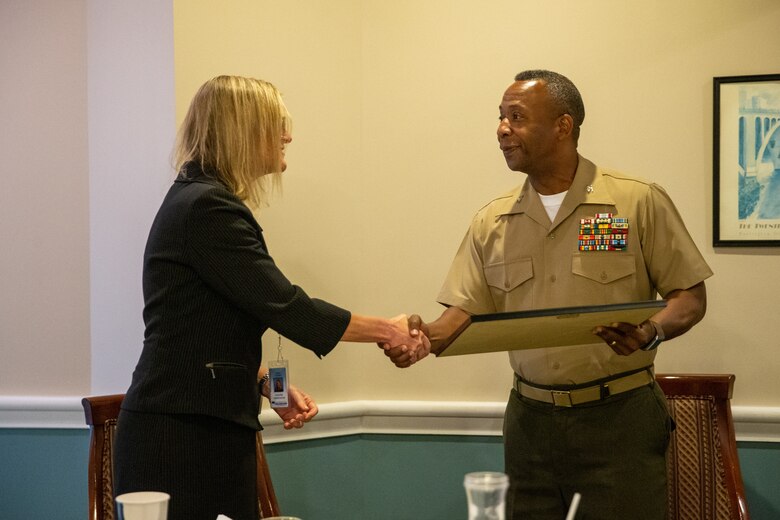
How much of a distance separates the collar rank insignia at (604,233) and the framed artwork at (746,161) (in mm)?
835

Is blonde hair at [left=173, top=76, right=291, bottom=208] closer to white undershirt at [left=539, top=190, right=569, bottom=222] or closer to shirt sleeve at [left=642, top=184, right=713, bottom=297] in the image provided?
white undershirt at [left=539, top=190, right=569, bottom=222]

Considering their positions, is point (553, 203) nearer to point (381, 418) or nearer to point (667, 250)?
point (667, 250)

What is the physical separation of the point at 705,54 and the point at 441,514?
1956 mm

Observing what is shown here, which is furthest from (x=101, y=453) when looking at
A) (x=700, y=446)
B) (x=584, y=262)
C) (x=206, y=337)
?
(x=700, y=446)

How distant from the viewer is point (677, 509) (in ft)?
9.54

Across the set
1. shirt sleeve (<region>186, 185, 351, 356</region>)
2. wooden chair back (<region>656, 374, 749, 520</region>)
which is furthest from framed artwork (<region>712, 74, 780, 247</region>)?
shirt sleeve (<region>186, 185, 351, 356</region>)

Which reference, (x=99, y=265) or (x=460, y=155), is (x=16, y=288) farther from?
(x=460, y=155)

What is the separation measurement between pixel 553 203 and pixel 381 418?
1.24 meters

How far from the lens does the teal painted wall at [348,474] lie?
312 centimetres

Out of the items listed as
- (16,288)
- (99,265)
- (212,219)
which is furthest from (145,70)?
(212,219)

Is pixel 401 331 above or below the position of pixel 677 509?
above

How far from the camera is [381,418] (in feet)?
11.3

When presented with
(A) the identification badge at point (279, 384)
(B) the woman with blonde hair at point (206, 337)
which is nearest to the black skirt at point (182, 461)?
(B) the woman with blonde hair at point (206, 337)

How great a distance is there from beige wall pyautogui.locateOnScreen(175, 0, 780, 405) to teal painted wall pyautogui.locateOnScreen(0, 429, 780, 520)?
195 millimetres
